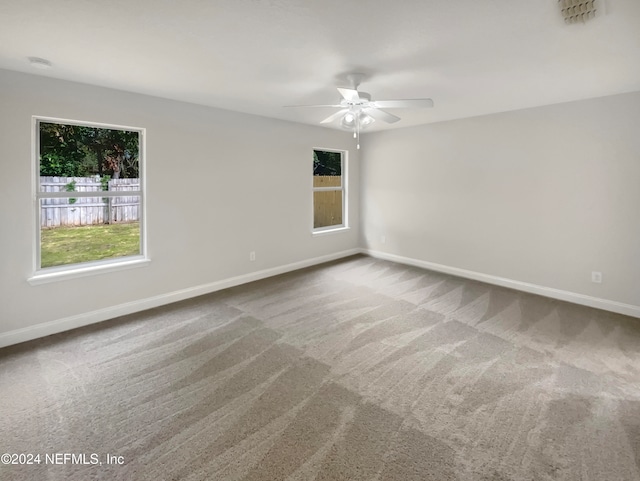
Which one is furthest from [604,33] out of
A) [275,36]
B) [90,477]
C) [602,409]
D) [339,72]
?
[90,477]

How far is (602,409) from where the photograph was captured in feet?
6.86

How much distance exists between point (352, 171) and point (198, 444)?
517 centimetres

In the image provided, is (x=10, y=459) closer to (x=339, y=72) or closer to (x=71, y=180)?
(x=71, y=180)

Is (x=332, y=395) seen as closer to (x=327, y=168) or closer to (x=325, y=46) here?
(x=325, y=46)

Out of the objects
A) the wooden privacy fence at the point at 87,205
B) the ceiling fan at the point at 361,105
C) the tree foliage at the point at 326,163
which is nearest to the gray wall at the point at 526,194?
the tree foliage at the point at 326,163

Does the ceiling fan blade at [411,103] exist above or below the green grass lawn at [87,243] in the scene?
above

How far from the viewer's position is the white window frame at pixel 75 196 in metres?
3.00

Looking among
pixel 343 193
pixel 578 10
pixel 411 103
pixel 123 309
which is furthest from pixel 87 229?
pixel 578 10

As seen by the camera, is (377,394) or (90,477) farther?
(377,394)

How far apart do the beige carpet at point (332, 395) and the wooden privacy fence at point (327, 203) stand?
95.9 inches

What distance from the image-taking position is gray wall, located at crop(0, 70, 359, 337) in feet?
9.43

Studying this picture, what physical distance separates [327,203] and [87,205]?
3645 millimetres

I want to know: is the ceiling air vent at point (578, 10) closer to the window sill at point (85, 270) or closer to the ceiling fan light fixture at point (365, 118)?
the ceiling fan light fixture at point (365, 118)

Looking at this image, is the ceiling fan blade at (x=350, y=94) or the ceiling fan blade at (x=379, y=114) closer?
the ceiling fan blade at (x=350, y=94)
